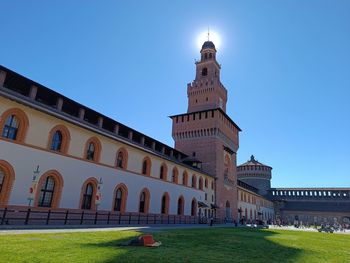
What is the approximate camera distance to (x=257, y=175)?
7862 cm

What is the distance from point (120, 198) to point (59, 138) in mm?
8349

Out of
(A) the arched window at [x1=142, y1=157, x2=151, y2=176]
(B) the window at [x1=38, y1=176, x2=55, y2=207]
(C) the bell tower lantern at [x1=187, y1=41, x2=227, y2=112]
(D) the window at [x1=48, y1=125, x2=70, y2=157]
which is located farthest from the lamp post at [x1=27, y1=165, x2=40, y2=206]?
(C) the bell tower lantern at [x1=187, y1=41, x2=227, y2=112]

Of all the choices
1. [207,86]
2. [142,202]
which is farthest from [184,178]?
[207,86]

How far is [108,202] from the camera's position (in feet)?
75.9

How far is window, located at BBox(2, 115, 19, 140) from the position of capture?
16.6 m

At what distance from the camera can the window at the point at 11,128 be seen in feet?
54.4

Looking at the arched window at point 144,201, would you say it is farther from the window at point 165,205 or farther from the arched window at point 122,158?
the arched window at point 122,158

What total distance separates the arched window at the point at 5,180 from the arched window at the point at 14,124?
1812 mm

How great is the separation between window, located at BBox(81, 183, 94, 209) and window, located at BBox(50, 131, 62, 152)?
3.99 m

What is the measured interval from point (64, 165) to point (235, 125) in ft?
126

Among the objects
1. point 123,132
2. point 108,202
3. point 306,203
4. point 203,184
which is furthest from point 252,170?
point 108,202

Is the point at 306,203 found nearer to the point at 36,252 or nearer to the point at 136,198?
the point at 136,198

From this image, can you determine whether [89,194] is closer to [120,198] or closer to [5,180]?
[120,198]

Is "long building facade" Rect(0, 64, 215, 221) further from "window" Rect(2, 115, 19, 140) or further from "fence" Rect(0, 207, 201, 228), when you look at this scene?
"fence" Rect(0, 207, 201, 228)
